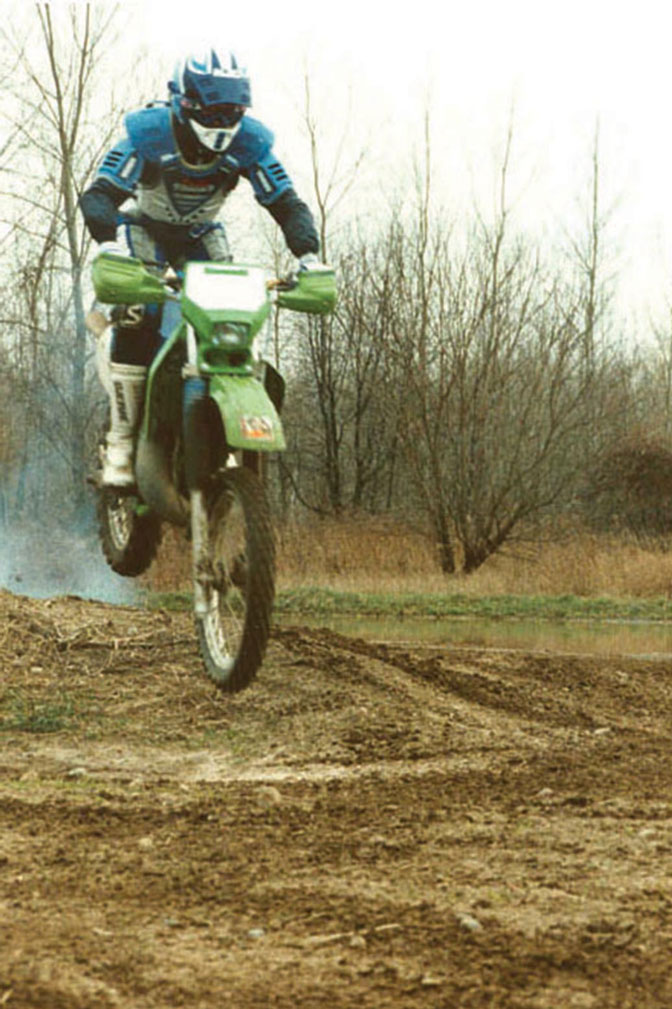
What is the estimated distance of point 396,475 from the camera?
32344 millimetres

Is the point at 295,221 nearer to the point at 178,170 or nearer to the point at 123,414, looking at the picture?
the point at 178,170

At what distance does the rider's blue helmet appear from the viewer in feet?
18.4

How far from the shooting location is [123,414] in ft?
21.4

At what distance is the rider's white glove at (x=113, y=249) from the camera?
5.77 metres

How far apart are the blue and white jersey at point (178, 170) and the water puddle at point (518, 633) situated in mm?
9027

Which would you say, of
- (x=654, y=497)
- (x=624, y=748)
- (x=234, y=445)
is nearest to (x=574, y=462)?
(x=654, y=497)

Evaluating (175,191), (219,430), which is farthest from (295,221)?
(219,430)

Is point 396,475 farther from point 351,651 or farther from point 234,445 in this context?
point 234,445

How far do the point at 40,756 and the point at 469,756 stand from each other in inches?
85.0

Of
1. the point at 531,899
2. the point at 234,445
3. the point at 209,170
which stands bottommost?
the point at 531,899

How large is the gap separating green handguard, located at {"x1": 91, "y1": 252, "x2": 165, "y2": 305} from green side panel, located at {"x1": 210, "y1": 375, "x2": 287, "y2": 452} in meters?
0.49

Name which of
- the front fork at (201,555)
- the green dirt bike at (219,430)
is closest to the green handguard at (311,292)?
the green dirt bike at (219,430)

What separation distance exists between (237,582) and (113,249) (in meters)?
1.44

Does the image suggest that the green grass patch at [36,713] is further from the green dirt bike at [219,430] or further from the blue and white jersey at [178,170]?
the blue and white jersey at [178,170]
